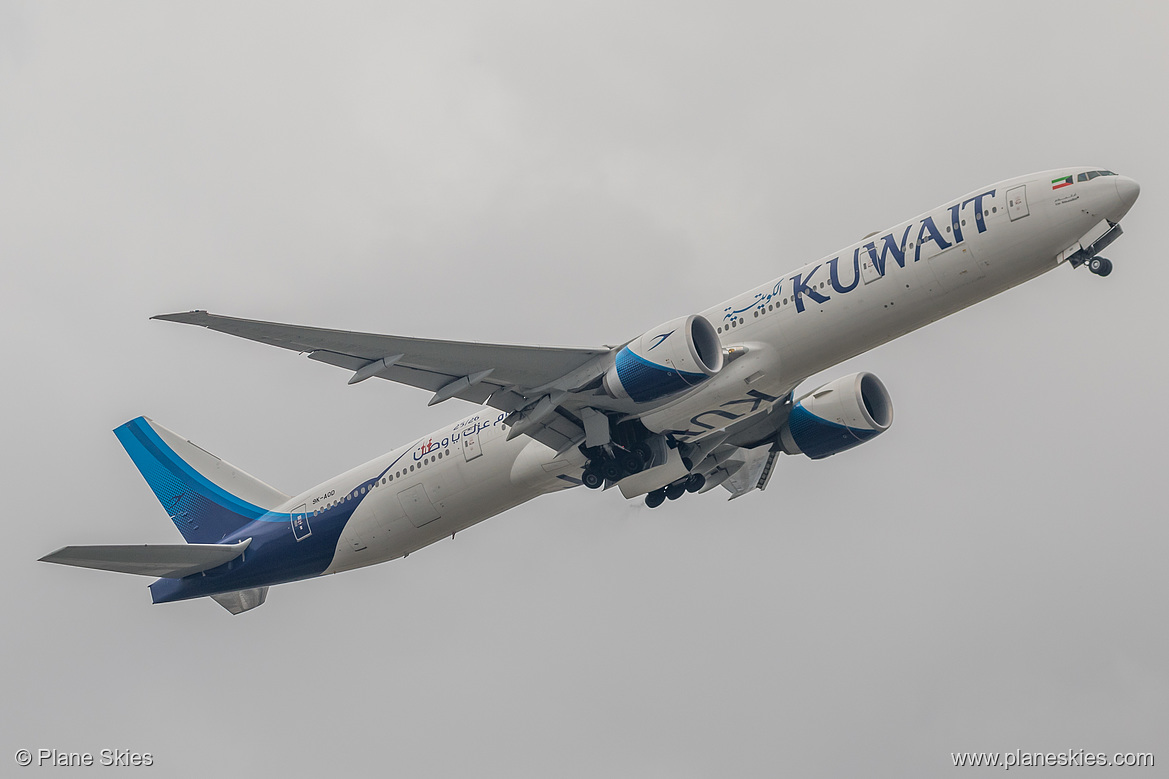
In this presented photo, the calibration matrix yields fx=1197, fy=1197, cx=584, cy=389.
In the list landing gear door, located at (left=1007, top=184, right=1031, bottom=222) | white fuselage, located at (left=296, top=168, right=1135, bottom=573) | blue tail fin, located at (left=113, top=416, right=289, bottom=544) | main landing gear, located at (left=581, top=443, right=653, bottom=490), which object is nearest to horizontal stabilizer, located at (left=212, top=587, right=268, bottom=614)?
blue tail fin, located at (left=113, top=416, right=289, bottom=544)

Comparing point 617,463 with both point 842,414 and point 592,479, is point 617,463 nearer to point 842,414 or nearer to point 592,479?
point 592,479

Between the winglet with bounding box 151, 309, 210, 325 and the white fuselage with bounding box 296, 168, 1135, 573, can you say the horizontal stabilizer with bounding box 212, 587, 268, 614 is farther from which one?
the winglet with bounding box 151, 309, 210, 325

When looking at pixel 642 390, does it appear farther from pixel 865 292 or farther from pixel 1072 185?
pixel 1072 185

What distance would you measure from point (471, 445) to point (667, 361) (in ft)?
22.9

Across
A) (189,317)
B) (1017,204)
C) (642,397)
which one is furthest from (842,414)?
(189,317)

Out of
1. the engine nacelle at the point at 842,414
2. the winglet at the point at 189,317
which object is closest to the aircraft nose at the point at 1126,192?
the engine nacelle at the point at 842,414

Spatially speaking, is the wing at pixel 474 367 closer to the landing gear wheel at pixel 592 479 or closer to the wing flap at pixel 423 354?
the wing flap at pixel 423 354

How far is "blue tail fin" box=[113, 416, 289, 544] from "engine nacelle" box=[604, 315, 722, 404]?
13496mm

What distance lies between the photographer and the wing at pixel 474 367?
86.7 ft

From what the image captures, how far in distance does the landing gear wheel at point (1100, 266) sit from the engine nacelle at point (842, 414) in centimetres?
803

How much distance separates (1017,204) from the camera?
2678 centimetres

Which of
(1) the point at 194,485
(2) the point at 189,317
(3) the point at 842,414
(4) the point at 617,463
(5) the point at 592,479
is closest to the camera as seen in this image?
(2) the point at 189,317

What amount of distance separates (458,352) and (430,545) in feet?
26.5

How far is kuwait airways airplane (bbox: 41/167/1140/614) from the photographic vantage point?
26828mm
